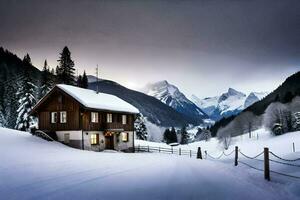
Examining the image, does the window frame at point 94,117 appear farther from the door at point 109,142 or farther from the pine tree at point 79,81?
the pine tree at point 79,81

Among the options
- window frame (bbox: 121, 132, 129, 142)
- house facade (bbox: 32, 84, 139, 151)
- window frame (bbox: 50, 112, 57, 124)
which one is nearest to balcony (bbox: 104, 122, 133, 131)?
house facade (bbox: 32, 84, 139, 151)

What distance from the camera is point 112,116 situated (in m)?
48.8

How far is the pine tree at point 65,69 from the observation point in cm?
7306

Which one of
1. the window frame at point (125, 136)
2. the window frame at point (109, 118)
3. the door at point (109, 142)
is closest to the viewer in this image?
the window frame at point (109, 118)

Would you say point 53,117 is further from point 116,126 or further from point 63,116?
point 116,126

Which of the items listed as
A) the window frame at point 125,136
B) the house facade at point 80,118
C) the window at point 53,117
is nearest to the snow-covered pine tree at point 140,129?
the window frame at point 125,136

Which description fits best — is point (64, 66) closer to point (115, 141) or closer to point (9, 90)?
point (9, 90)

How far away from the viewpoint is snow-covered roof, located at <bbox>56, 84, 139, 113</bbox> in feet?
138

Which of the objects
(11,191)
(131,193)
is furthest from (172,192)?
(11,191)

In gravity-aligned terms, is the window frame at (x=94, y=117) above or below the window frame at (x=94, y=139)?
above

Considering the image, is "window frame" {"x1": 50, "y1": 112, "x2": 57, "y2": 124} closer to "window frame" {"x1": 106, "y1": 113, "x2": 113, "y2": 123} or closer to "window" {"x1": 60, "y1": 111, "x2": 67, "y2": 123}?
"window" {"x1": 60, "y1": 111, "x2": 67, "y2": 123}

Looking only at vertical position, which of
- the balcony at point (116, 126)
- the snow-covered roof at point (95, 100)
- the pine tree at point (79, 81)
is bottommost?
the balcony at point (116, 126)

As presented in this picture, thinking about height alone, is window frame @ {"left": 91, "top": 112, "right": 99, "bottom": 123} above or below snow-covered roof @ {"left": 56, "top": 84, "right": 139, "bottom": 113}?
below

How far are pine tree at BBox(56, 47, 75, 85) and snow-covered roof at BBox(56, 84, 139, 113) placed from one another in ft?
79.1
